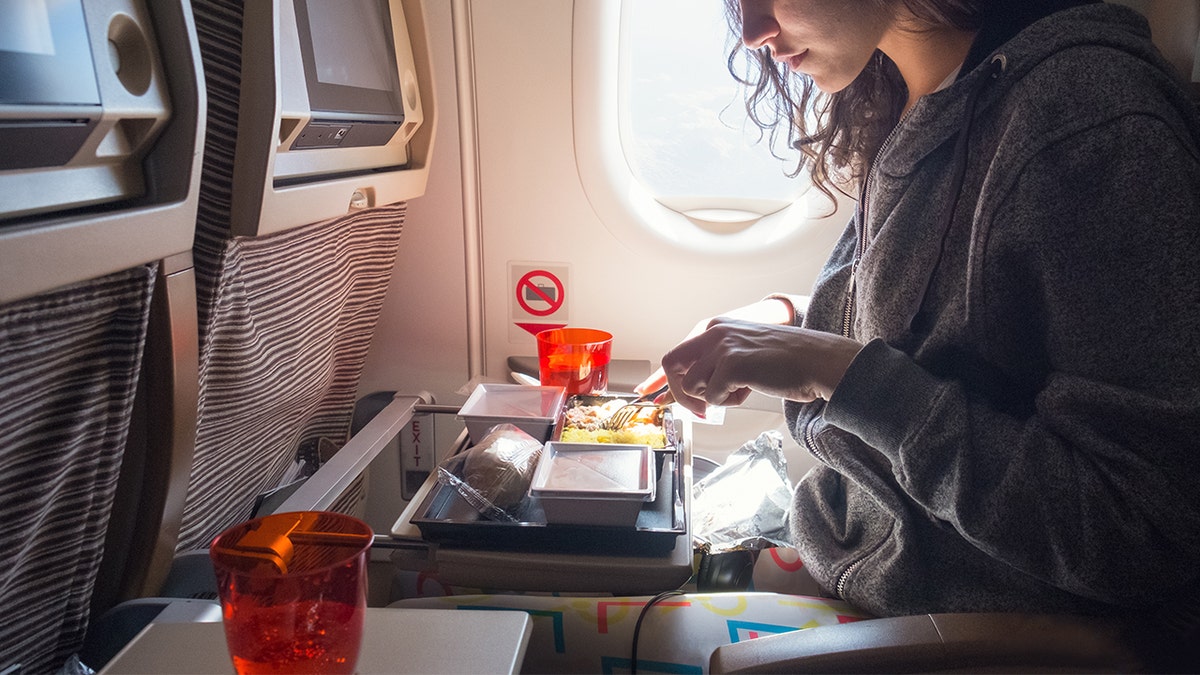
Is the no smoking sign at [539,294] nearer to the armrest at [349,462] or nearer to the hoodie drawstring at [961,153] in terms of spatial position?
the armrest at [349,462]

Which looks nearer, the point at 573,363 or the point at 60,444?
the point at 60,444

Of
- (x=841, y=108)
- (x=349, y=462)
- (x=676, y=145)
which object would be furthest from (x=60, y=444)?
(x=676, y=145)

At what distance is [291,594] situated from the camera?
0.63 m

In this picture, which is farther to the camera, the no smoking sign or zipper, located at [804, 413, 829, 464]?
the no smoking sign

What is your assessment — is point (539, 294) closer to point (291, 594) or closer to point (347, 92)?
point (347, 92)

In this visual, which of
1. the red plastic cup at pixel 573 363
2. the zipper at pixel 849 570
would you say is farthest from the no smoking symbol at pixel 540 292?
the zipper at pixel 849 570

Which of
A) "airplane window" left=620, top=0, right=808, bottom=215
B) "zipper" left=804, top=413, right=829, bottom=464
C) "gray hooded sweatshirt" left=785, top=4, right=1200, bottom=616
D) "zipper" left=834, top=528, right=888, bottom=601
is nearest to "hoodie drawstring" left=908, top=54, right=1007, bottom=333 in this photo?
A: "gray hooded sweatshirt" left=785, top=4, right=1200, bottom=616

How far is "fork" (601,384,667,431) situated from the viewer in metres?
1.43

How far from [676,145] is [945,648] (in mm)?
1369

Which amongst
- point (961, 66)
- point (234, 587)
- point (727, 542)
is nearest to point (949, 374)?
point (961, 66)

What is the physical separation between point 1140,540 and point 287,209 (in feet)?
3.35

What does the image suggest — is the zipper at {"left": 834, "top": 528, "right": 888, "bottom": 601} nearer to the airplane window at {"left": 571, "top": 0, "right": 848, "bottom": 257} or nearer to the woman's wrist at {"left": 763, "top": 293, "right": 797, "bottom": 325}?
the woman's wrist at {"left": 763, "top": 293, "right": 797, "bottom": 325}

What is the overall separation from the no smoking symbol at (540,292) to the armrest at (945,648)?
3.96 ft

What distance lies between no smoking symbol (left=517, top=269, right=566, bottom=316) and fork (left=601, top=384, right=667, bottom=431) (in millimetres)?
577
